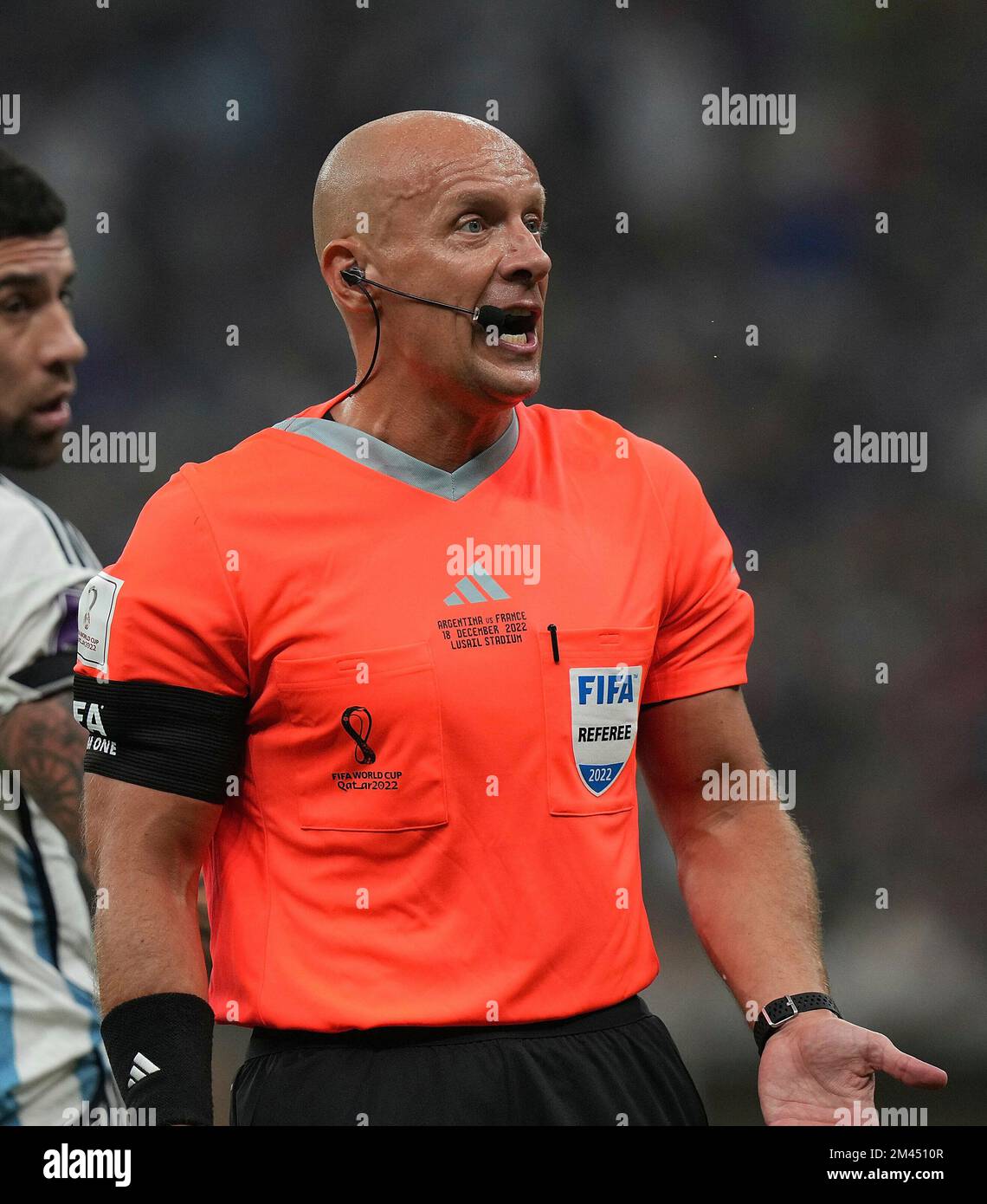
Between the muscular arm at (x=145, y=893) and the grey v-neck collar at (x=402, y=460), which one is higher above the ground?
the grey v-neck collar at (x=402, y=460)

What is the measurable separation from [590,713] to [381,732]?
0.28 m

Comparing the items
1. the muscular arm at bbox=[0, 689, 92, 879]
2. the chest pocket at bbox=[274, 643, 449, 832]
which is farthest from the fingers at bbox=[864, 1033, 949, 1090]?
the muscular arm at bbox=[0, 689, 92, 879]

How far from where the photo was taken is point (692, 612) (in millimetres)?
2223

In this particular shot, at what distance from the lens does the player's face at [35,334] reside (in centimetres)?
349

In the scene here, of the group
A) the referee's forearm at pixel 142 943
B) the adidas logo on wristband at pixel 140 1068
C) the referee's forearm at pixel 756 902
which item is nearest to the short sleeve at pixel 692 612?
the referee's forearm at pixel 756 902

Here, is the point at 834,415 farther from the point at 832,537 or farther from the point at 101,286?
the point at 101,286

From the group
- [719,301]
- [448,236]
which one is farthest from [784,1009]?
[719,301]

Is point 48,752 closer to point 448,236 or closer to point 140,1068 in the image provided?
point 140,1068

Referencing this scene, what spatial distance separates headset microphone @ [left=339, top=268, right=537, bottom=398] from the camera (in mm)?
2168

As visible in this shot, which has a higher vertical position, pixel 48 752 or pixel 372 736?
pixel 372 736

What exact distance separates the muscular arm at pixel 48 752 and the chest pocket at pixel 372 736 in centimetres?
108

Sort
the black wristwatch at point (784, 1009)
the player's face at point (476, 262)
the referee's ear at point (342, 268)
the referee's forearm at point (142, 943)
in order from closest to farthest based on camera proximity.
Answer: the referee's forearm at point (142, 943) < the black wristwatch at point (784, 1009) < the player's face at point (476, 262) < the referee's ear at point (342, 268)

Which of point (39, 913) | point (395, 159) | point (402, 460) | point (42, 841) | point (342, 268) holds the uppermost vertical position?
point (395, 159)

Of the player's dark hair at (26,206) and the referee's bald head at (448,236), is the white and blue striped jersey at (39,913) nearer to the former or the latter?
the player's dark hair at (26,206)
